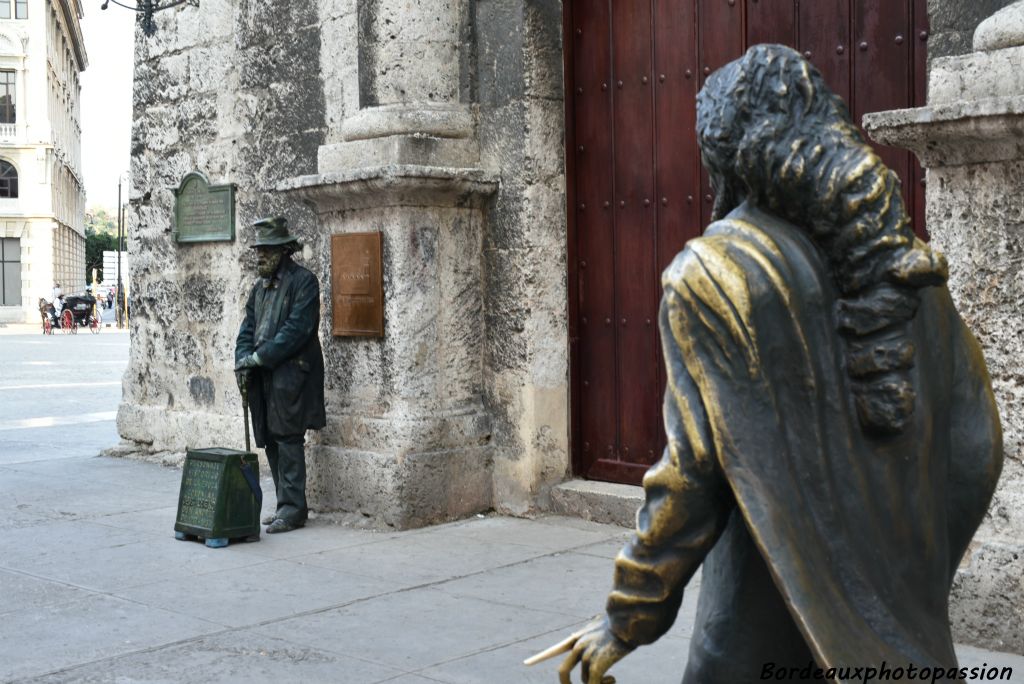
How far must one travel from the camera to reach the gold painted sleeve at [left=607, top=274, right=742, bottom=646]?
2006 millimetres

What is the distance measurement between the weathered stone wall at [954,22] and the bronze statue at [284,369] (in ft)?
12.1

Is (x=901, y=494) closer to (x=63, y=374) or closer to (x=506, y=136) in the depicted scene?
(x=506, y=136)

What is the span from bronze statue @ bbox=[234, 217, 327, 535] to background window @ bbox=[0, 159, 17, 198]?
5342 centimetres

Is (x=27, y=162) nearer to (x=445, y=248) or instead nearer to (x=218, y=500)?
(x=445, y=248)

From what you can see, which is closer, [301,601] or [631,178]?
[301,601]

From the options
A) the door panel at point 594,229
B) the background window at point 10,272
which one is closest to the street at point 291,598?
the door panel at point 594,229

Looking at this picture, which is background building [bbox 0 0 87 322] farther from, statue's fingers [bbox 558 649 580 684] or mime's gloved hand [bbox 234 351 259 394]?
statue's fingers [bbox 558 649 580 684]

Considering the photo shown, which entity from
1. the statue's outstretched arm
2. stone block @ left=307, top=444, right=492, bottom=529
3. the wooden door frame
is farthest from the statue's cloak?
the wooden door frame

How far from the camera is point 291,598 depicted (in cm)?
559

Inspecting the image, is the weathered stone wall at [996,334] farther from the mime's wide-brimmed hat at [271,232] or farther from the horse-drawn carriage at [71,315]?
the horse-drawn carriage at [71,315]

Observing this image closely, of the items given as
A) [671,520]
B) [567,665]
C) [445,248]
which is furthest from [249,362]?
[671,520]

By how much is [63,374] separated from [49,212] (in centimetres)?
3968

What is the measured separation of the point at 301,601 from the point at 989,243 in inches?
127

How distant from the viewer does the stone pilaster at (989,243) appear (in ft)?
14.7
